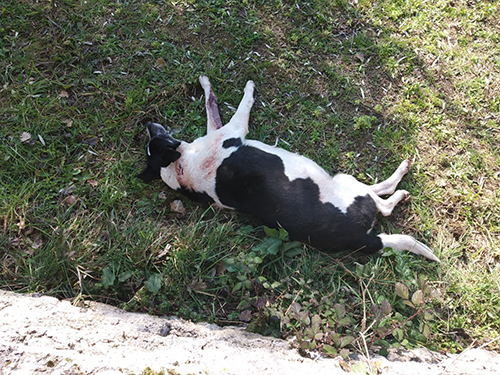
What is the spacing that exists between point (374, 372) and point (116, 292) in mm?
2047

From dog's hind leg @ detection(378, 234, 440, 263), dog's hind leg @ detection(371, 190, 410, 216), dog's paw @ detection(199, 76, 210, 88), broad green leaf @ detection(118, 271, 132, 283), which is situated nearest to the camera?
broad green leaf @ detection(118, 271, 132, 283)

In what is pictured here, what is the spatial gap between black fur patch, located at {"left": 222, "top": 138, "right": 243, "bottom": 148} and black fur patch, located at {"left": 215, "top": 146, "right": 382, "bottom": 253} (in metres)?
0.15

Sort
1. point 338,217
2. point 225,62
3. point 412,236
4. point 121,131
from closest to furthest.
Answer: point 338,217 < point 412,236 < point 121,131 < point 225,62

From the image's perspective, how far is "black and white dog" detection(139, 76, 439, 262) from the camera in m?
2.92

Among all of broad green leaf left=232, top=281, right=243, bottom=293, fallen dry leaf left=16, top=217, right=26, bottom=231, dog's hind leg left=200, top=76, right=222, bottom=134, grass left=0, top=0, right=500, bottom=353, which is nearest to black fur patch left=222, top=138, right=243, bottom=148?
dog's hind leg left=200, top=76, right=222, bottom=134

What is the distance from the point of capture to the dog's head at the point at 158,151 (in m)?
3.34

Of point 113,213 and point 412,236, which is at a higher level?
point 412,236

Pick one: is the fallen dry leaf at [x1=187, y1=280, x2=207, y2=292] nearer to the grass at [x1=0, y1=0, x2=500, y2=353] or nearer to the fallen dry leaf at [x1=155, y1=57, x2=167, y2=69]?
the grass at [x1=0, y1=0, x2=500, y2=353]

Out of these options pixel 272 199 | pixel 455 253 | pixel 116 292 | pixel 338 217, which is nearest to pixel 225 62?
pixel 272 199

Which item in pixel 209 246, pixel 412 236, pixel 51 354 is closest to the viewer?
pixel 51 354

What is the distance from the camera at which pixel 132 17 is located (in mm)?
4012

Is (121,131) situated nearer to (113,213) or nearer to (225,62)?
(113,213)

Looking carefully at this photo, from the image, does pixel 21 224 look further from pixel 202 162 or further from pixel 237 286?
pixel 237 286

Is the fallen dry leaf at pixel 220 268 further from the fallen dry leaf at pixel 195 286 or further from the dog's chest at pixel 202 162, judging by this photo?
the dog's chest at pixel 202 162
